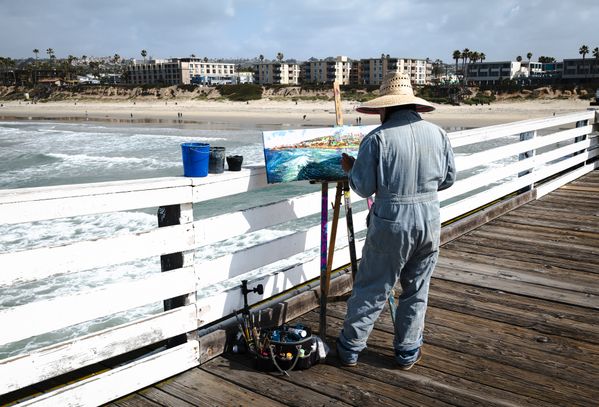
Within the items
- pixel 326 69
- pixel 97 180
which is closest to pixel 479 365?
pixel 97 180

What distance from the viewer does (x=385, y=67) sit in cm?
13862

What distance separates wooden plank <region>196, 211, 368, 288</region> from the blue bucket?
1.80 ft

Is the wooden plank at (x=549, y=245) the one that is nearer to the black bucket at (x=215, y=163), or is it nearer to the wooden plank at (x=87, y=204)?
the black bucket at (x=215, y=163)

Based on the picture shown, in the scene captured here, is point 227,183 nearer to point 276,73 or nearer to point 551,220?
point 551,220

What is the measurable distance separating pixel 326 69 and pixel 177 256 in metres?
146

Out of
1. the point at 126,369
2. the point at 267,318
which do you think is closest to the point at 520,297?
the point at 267,318

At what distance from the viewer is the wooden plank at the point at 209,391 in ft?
10.7

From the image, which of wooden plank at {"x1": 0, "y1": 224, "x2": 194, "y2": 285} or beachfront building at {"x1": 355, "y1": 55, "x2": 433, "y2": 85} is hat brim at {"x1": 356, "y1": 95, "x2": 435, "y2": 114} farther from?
beachfront building at {"x1": 355, "y1": 55, "x2": 433, "y2": 85}

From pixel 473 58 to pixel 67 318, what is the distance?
129004mm

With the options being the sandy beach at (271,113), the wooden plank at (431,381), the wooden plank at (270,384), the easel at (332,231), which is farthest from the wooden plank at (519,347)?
the sandy beach at (271,113)

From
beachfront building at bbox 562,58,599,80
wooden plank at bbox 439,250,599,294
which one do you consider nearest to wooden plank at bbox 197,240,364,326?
wooden plank at bbox 439,250,599,294

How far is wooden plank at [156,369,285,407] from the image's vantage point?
10.7ft

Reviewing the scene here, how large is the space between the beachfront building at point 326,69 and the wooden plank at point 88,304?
445 feet

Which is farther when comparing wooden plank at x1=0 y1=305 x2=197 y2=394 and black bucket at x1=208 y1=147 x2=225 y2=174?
black bucket at x1=208 y1=147 x2=225 y2=174
